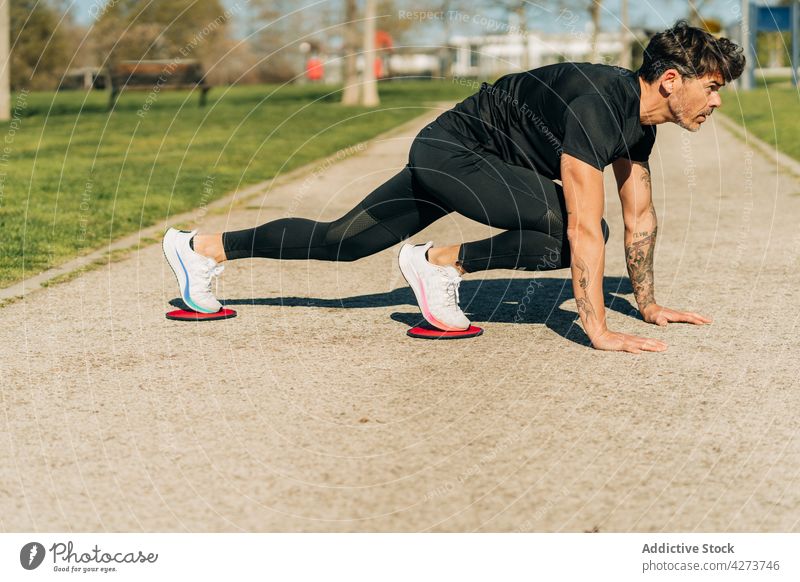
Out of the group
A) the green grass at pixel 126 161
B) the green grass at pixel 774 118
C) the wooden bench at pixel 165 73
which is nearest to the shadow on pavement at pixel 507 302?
the green grass at pixel 126 161

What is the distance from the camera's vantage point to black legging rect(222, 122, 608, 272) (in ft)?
16.3

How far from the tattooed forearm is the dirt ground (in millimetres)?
179

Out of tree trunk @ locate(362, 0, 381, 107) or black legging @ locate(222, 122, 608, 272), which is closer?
black legging @ locate(222, 122, 608, 272)

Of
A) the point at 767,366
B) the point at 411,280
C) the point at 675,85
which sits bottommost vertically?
the point at 767,366

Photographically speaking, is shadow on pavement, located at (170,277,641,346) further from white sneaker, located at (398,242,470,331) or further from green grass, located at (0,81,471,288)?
green grass, located at (0,81,471,288)

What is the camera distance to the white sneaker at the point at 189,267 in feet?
18.5

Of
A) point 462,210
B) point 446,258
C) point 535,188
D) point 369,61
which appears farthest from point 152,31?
point 535,188

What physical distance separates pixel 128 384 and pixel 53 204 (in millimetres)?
6425

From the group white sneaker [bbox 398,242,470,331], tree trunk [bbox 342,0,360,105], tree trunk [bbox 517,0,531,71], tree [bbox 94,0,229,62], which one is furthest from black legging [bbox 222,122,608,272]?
tree trunk [bbox 342,0,360,105]

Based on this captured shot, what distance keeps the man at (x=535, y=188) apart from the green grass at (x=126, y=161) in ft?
7.91

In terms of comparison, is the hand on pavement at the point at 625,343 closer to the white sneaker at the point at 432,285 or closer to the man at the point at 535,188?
the man at the point at 535,188

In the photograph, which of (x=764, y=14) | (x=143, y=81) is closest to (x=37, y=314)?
(x=143, y=81)

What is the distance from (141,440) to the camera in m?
3.89
